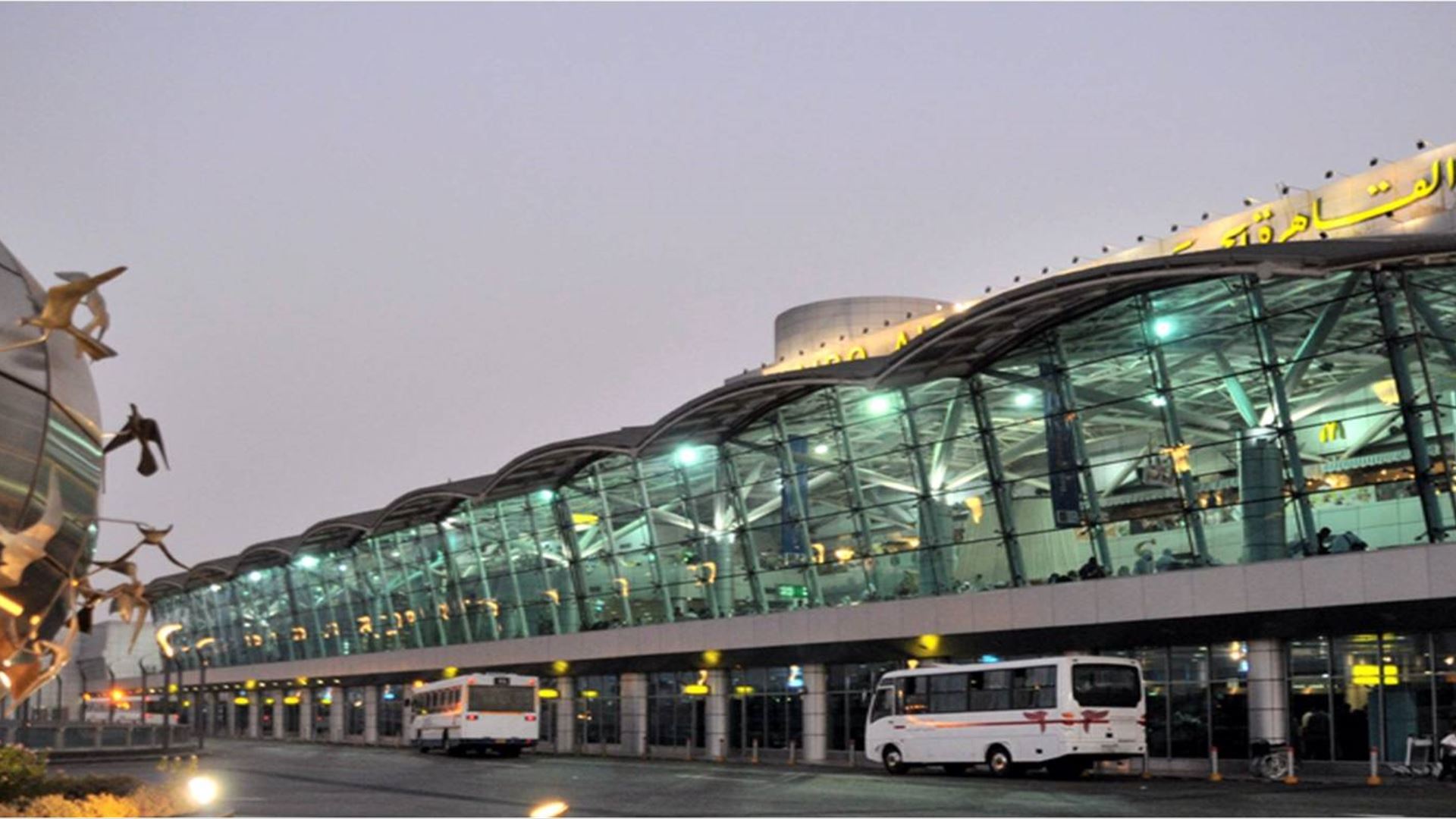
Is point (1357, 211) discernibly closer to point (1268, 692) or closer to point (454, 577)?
point (1268, 692)

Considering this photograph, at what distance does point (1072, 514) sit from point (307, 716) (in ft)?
205

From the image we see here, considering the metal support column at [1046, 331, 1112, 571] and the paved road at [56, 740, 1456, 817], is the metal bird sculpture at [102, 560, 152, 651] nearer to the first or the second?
the paved road at [56, 740, 1456, 817]

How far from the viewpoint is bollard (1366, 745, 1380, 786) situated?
3248cm

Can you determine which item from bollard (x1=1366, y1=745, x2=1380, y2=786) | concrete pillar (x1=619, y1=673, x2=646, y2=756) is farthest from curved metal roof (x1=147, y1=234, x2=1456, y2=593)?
bollard (x1=1366, y1=745, x2=1380, y2=786)

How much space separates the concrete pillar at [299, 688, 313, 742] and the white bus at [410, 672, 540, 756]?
3753 centimetres

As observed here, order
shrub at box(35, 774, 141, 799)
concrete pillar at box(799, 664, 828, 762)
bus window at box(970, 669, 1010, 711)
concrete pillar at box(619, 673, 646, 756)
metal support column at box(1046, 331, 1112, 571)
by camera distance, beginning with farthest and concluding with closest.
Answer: concrete pillar at box(619, 673, 646, 756) → concrete pillar at box(799, 664, 828, 762) → metal support column at box(1046, 331, 1112, 571) → bus window at box(970, 669, 1010, 711) → shrub at box(35, 774, 141, 799)

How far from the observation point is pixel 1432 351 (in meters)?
32.4

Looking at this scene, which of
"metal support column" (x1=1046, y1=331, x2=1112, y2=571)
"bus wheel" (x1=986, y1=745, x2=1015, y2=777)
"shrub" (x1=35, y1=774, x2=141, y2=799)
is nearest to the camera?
"shrub" (x1=35, y1=774, x2=141, y2=799)

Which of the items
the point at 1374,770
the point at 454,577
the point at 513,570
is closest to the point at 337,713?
the point at 454,577

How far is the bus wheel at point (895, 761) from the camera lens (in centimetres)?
3928

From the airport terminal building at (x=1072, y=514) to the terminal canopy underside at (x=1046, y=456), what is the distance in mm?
82

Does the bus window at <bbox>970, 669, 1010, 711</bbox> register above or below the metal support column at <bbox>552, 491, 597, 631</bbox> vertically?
below

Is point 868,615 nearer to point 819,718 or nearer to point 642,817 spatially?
point 819,718

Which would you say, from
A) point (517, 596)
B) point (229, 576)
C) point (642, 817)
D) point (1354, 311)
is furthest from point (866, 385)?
point (229, 576)
